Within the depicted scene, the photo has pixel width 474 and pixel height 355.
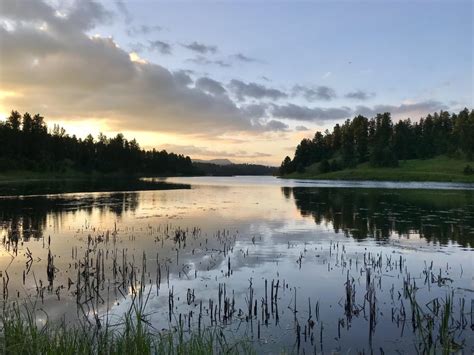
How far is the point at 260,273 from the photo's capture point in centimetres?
1998

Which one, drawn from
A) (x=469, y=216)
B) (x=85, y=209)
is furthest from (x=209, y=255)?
(x=469, y=216)

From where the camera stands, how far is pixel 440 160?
19688 centimetres

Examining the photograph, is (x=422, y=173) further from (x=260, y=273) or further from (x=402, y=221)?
(x=260, y=273)

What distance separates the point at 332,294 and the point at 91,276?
1083 centimetres

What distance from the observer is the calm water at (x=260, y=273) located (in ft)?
43.3

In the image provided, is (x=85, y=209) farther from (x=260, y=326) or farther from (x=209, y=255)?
(x=260, y=326)

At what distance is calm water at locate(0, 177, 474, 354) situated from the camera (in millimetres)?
Answer: 13203

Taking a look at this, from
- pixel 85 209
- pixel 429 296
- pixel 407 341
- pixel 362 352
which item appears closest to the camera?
pixel 362 352

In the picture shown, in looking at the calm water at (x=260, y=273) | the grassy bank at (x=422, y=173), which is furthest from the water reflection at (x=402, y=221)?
the grassy bank at (x=422, y=173)

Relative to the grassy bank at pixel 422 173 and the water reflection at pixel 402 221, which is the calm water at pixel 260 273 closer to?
the water reflection at pixel 402 221

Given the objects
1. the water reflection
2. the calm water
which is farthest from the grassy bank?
the calm water

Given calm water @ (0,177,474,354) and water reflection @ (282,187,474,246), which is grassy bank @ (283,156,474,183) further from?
calm water @ (0,177,474,354)

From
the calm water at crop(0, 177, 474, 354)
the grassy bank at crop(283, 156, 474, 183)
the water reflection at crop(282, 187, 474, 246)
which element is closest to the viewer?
the calm water at crop(0, 177, 474, 354)

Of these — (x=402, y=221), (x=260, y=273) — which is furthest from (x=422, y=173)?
(x=260, y=273)
